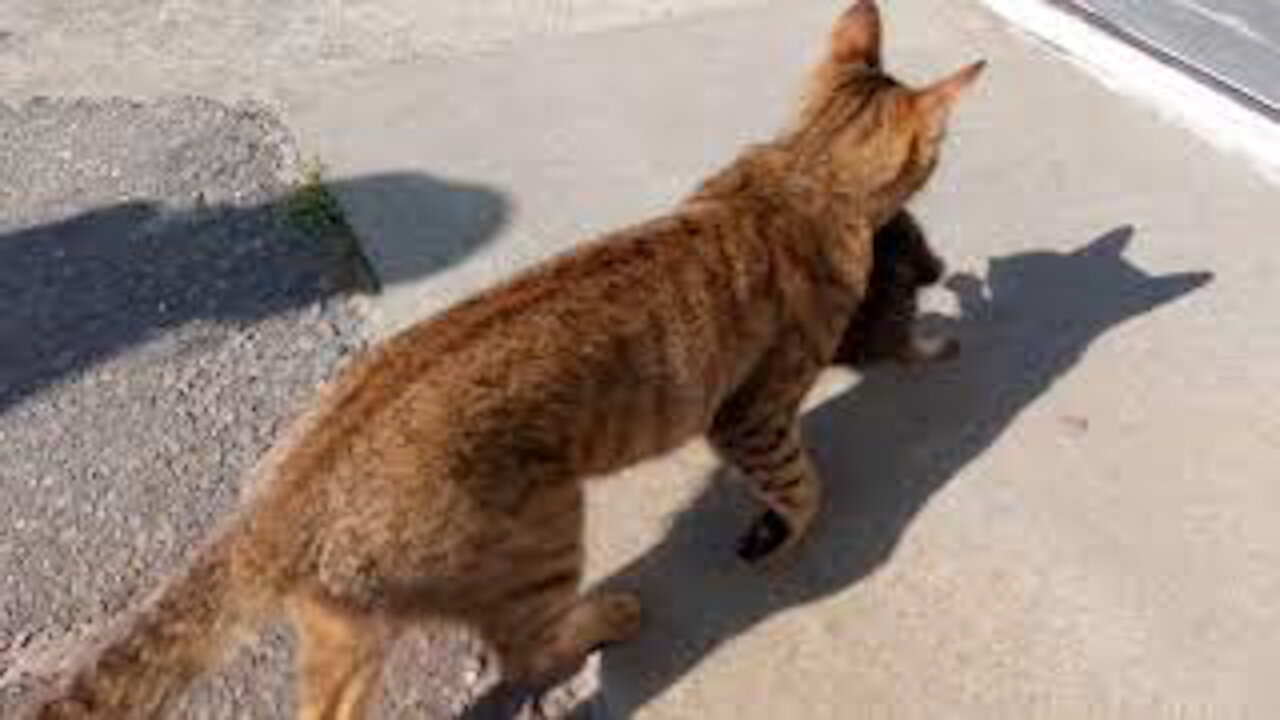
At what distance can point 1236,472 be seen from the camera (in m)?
4.56

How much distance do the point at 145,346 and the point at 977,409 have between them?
7.38 ft

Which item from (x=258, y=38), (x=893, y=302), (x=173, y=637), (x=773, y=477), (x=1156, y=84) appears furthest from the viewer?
(x=258, y=38)

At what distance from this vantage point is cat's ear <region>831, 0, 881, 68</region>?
470 cm

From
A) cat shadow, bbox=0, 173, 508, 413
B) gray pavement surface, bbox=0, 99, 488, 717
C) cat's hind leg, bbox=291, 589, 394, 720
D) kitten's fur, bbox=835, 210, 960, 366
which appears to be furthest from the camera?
cat shadow, bbox=0, 173, 508, 413

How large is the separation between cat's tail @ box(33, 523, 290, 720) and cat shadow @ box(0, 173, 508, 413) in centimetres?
201

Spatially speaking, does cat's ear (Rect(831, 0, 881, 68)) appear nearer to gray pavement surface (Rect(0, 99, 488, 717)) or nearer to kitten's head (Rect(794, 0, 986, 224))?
kitten's head (Rect(794, 0, 986, 224))

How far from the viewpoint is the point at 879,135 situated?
451 cm

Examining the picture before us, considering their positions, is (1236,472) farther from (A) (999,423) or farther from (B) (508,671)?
(B) (508,671)

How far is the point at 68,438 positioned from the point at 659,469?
5.07 feet

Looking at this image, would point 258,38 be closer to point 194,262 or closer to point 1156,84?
point 194,262

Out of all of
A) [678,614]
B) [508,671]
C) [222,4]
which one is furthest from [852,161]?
[222,4]

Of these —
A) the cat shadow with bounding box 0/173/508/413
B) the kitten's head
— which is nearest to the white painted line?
the kitten's head

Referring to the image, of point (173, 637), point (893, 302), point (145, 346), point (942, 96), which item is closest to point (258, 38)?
point (145, 346)

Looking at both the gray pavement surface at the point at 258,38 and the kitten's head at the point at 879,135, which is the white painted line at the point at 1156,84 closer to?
the gray pavement surface at the point at 258,38
